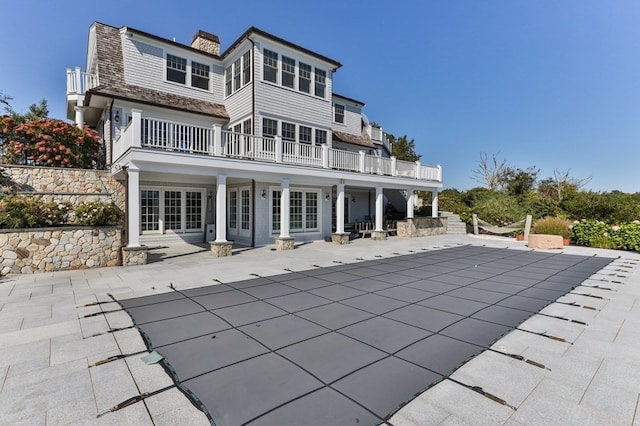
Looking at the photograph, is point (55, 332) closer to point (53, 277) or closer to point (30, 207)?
point (53, 277)

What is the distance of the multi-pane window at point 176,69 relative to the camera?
12.9 metres

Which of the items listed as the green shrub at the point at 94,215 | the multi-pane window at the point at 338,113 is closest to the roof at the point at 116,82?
the green shrub at the point at 94,215

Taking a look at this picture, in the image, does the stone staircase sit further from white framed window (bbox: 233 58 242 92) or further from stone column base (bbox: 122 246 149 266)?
stone column base (bbox: 122 246 149 266)

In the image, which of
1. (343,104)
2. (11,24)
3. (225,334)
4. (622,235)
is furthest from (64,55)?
(622,235)

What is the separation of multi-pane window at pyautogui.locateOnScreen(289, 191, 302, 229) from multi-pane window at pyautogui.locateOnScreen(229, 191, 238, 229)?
2.43 metres

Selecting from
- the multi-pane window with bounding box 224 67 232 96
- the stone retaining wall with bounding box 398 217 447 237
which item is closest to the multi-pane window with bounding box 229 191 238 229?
the multi-pane window with bounding box 224 67 232 96

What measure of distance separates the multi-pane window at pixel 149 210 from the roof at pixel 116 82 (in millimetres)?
3624

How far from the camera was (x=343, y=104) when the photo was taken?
62.1ft

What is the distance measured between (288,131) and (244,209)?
13.1ft

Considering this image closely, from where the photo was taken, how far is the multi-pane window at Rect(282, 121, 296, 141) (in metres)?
13.7

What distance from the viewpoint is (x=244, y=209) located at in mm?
13461

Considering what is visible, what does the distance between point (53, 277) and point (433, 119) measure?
32.8 meters

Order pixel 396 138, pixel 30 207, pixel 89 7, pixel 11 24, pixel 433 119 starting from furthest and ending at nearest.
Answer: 1. pixel 396 138
2. pixel 433 119
3. pixel 89 7
4. pixel 11 24
5. pixel 30 207

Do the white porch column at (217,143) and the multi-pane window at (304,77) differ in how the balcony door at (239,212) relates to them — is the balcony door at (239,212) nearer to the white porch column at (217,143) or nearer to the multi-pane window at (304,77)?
the white porch column at (217,143)
